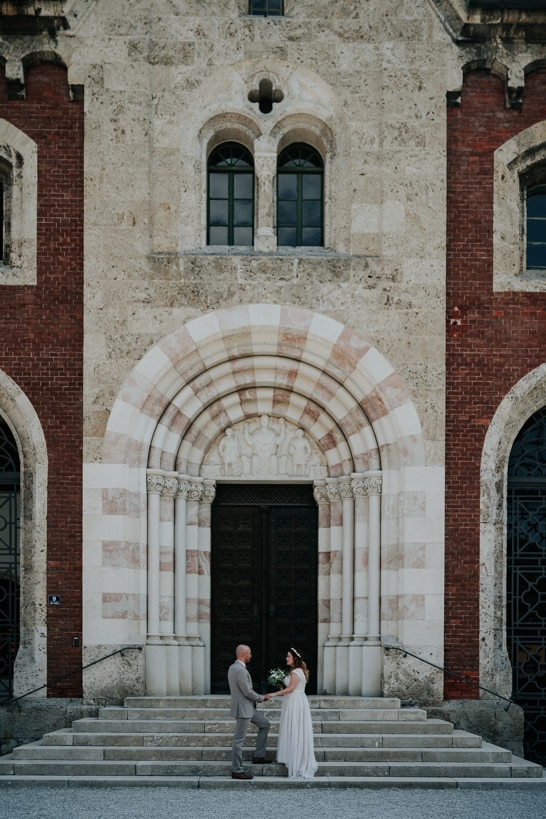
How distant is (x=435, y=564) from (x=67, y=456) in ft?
15.9

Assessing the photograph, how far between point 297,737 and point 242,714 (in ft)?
2.10

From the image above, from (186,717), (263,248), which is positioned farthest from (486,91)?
(186,717)

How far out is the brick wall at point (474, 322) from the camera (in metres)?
17.8

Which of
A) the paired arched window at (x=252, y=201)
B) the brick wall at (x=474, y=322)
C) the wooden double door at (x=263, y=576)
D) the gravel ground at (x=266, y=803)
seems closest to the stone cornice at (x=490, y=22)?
the brick wall at (x=474, y=322)

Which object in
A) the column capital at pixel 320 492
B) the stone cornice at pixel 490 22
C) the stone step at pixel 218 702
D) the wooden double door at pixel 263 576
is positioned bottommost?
the stone step at pixel 218 702

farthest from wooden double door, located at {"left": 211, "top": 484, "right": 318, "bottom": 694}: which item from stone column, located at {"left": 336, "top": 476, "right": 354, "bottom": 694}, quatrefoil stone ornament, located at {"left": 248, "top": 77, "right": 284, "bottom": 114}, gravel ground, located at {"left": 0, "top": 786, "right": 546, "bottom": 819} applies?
quatrefoil stone ornament, located at {"left": 248, "top": 77, "right": 284, "bottom": 114}

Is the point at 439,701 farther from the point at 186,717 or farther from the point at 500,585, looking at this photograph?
the point at 186,717

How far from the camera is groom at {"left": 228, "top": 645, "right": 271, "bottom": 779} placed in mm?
14914

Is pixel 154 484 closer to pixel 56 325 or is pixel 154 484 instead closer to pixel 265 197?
pixel 56 325

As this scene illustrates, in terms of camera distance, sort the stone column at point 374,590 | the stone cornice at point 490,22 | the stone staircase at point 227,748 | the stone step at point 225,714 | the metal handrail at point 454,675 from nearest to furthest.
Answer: the stone staircase at point 227,748 < the stone step at point 225,714 < the metal handrail at point 454,675 < the stone column at point 374,590 < the stone cornice at point 490,22

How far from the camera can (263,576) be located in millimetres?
18688

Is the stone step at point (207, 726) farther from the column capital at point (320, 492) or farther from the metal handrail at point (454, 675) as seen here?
the column capital at point (320, 492)

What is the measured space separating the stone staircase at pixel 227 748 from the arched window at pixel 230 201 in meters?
6.00

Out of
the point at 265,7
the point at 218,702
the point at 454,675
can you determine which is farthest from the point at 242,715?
the point at 265,7
